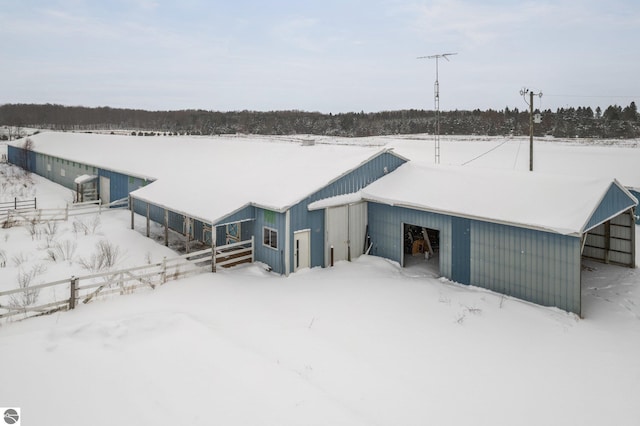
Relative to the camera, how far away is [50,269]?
17.2 meters

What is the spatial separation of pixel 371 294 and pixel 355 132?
107644 millimetres

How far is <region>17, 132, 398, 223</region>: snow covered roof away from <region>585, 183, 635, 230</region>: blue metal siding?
8.46 metres

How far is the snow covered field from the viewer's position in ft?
27.4

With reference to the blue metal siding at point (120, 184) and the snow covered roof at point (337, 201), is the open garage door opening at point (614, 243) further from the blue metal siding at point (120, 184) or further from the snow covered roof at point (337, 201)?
the blue metal siding at point (120, 184)

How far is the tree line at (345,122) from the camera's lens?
95.1m

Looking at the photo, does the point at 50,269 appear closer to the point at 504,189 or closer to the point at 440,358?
the point at 440,358

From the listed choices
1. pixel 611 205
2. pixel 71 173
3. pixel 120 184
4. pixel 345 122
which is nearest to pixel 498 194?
pixel 611 205

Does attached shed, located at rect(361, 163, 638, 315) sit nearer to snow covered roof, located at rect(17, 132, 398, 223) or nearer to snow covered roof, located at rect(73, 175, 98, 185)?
snow covered roof, located at rect(17, 132, 398, 223)

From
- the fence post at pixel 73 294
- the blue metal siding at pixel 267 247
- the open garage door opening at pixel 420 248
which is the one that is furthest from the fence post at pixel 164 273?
the open garage door opening at pixel 420 248

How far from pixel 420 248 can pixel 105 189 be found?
24109 millimetres

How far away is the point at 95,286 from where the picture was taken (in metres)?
13.2

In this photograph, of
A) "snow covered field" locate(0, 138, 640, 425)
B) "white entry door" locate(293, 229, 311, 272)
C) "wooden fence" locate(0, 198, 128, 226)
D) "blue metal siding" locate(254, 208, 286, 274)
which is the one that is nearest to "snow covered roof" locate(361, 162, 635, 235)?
"snow covered field" locate(0, 138, 640, 425)

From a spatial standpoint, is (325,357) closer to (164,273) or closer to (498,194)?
(164,273)

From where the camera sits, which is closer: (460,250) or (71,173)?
(460,250)
